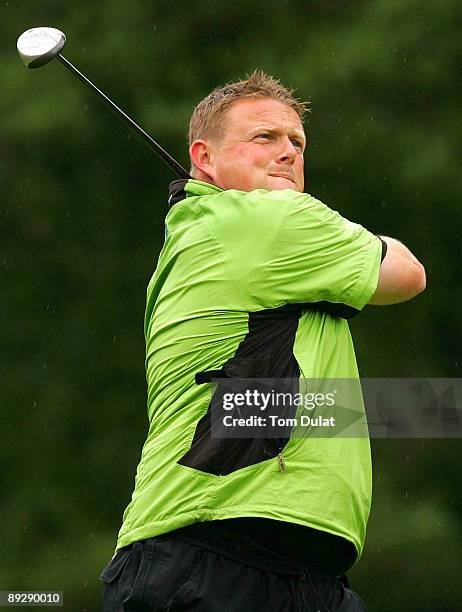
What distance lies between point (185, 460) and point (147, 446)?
0.18 meters

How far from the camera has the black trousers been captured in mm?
3215

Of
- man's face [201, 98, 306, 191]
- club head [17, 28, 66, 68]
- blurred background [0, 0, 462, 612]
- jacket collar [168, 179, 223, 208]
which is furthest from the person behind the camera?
blurred background [0, 0, 462, 612]

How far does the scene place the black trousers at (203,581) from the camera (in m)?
3.21

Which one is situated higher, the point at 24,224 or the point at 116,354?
the point at 24,224

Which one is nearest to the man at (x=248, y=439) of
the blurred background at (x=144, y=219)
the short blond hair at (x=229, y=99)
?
the short blond hair at (x=229, y=99)

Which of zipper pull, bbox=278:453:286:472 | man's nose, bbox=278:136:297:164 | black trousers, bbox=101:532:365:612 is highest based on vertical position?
man's nose, bbox=278:136:297:164

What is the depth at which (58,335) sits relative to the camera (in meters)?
9.84

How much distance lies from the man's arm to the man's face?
0.37 metres

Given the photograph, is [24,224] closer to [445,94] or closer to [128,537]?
[445,94]

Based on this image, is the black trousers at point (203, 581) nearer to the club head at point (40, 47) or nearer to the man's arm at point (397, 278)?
the man's arm at point (397, 278)

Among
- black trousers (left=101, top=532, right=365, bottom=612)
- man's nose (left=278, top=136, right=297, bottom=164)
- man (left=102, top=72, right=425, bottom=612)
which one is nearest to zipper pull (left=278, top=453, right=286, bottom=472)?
man (left=102, top=72, right=425, bottom=612)

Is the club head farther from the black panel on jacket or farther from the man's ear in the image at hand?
the black panel on jacket

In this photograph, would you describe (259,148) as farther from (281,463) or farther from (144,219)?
(144,219)

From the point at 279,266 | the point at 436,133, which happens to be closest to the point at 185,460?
the point at 279,266
